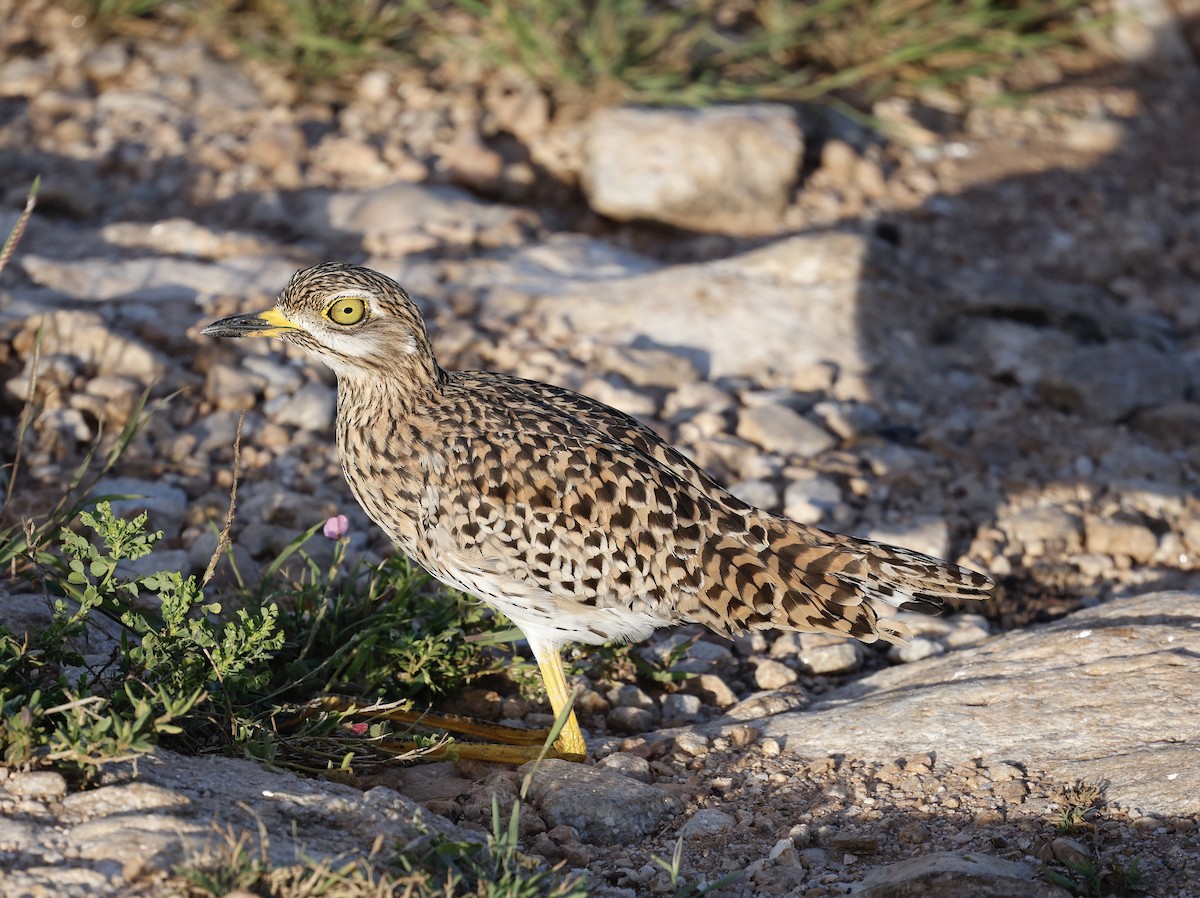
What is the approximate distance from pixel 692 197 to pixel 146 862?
590 cm

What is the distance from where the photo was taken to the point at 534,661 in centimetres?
531

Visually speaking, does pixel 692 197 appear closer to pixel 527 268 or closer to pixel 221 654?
pixel 527 268

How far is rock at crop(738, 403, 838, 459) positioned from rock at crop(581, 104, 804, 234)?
2005 millimetres

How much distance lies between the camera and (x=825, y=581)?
15.6 feet

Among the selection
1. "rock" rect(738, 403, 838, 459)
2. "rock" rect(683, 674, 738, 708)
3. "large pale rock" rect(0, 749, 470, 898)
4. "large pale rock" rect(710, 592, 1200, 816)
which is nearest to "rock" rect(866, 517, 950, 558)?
"rock" rect(738, 403, 838, 459)

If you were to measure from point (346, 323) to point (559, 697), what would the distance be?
150cm

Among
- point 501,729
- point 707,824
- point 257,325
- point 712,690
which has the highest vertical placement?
point 257,325

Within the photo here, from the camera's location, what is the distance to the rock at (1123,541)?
6352 millimetres

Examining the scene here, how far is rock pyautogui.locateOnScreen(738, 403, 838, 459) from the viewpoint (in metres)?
6.84

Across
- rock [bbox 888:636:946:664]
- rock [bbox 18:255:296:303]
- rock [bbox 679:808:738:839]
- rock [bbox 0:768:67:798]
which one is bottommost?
rock [bbox 888:636:946:664]

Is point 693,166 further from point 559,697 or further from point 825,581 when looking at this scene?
point 559,697

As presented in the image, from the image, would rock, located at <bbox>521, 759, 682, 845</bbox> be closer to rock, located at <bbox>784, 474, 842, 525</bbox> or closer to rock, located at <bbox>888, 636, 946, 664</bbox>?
Answer: rock, located at <bbox>888, 636, 946, 664</bbox>

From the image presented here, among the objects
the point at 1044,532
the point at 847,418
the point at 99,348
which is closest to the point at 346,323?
the point at 99,348

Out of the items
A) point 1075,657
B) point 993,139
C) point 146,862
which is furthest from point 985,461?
point 146,862
